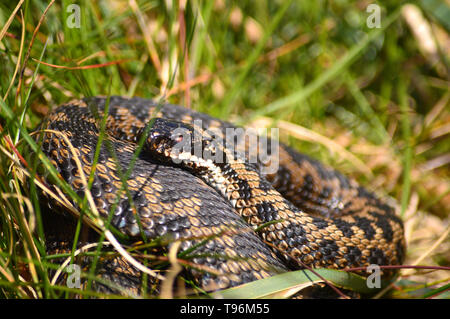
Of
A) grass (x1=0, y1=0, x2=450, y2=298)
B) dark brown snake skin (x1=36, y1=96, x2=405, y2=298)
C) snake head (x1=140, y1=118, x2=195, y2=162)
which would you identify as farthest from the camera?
grass (x1=0, y1=0, x2=450, y2=298)

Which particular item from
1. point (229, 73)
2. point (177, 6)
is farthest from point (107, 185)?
point (229, 73)

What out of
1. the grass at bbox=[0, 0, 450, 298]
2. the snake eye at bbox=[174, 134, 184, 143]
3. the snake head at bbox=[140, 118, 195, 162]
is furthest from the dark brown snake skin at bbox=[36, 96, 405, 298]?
the grass at bbox=[0, 0, 450, 298]

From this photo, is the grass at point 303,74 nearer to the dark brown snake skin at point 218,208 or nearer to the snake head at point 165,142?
the dark brown snake skin at point 218,208

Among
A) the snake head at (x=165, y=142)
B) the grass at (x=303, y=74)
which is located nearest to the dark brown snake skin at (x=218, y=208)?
the snake head at (x=165, y=142)

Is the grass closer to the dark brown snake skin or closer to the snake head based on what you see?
the dark brown snake skin

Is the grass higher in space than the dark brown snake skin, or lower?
higher

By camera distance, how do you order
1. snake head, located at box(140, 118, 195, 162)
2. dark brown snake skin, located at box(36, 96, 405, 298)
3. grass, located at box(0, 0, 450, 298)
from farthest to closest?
grass, located at box(0, 0, 450, 298), snake head, located at box(140, 118, 195, 162), dark brown snake skin, located at box(36, 96, 405, 298)
